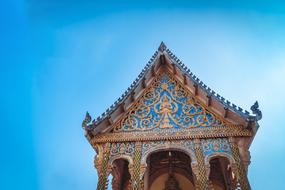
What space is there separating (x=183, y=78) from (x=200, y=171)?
4.60m

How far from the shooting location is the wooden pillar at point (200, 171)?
9.27m

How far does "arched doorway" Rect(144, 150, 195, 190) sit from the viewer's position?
13164 mm

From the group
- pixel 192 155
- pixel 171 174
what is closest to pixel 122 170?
pixel 171 174

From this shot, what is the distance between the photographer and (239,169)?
9.50 m

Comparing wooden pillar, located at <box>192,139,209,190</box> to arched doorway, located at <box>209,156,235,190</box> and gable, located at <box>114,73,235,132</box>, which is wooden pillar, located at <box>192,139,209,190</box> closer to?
gable, located at <box>114,73,235,132</box>

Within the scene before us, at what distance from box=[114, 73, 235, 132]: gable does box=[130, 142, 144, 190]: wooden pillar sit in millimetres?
968

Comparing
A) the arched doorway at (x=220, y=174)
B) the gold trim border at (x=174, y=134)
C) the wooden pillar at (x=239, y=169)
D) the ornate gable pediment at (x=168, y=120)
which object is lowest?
the wooden pillar at (x=239, y=169)

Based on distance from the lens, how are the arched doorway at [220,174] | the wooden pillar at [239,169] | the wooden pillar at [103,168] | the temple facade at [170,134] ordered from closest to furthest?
the wooden pillar at [239,169]
the wooden pillar at [103,168]
the temple facade at [170,134]
the arched doorway at [220,174]

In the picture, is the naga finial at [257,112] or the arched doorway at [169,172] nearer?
the naga finial at [257,112]

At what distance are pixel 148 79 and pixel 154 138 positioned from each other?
11.2 feet

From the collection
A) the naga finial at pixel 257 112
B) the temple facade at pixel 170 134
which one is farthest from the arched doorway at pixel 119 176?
the naga finial at pixel 257 112

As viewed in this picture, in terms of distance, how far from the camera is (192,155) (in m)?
10.1

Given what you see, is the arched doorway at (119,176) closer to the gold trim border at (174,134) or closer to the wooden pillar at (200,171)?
the gold trim border at (174,134)

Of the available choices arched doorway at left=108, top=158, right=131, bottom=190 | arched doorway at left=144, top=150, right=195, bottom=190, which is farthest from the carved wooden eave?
arched doorway at left=144, top=150, right=195, bottom=190
